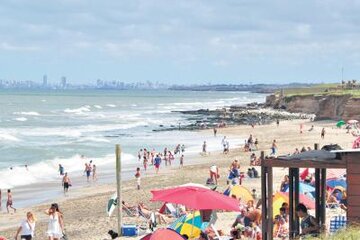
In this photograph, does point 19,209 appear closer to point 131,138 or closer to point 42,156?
point 42,156

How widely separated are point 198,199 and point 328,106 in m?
58.7

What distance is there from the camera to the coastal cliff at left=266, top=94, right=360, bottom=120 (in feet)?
202

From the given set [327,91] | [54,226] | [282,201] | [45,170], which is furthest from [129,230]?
[327,91]

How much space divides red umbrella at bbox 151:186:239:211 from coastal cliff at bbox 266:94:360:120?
50233 mm

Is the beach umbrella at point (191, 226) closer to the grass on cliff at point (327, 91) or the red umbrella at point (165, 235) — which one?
Result: the red umbrella at point (165, 235)

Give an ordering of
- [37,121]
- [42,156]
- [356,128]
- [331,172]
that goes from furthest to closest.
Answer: [37,121] < [356,128] < [42,156] < [331,172]

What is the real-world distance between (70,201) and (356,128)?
33.1 m

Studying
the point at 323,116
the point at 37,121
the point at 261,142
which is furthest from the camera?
the point at 37,121

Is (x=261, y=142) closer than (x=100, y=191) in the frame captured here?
No

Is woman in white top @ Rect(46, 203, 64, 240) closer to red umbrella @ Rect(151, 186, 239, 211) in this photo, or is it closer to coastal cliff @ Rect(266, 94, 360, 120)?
red umbrella @ Rect(151, 186, 239, 211)

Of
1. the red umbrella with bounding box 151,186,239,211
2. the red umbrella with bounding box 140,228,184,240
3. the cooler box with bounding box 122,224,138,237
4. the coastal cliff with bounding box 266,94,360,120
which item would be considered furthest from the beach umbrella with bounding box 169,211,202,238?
the coastal cliff with bounding box 266,94,360,120

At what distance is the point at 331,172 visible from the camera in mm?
19516

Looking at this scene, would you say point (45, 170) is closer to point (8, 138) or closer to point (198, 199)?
point (8, 138)

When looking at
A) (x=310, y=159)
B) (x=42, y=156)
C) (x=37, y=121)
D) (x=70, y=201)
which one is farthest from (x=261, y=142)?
(x=37, y=121)
